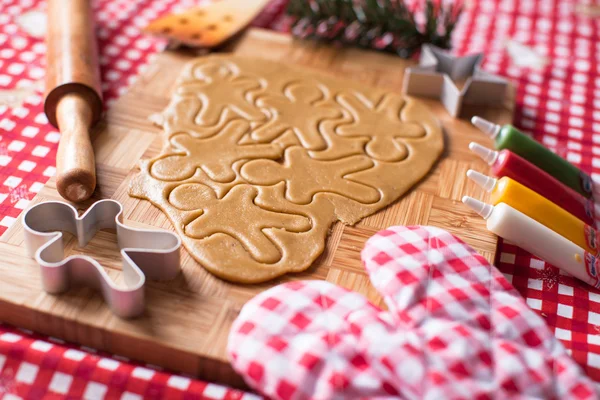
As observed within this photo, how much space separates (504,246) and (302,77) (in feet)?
2.12

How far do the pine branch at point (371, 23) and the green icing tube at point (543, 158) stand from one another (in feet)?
1.60

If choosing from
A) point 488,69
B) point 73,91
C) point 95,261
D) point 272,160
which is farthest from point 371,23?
point 95,261

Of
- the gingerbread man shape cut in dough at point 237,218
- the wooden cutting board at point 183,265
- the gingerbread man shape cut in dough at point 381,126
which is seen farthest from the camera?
the gingerbread man shape cut in dough at point 381,126

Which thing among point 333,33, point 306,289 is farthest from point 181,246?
point 333,33

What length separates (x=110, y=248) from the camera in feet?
3.76

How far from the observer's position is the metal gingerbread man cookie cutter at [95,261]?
1.02 meters

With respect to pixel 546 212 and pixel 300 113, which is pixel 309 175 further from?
pixel 546 212

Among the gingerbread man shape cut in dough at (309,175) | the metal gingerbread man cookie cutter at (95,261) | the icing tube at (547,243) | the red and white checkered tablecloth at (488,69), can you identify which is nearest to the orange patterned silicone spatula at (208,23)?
the red and white checkered tablecloth at (488,69)

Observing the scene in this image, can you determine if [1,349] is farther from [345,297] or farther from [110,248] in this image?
[345,297]

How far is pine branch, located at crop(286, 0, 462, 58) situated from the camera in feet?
5.83

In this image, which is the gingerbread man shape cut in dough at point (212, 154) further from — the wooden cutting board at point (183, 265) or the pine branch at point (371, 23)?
the pine branch at point (371, 23)

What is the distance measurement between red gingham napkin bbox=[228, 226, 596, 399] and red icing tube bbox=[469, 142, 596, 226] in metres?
0.28

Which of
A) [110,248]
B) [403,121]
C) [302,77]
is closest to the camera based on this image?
[110,248]

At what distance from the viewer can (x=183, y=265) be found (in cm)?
112
